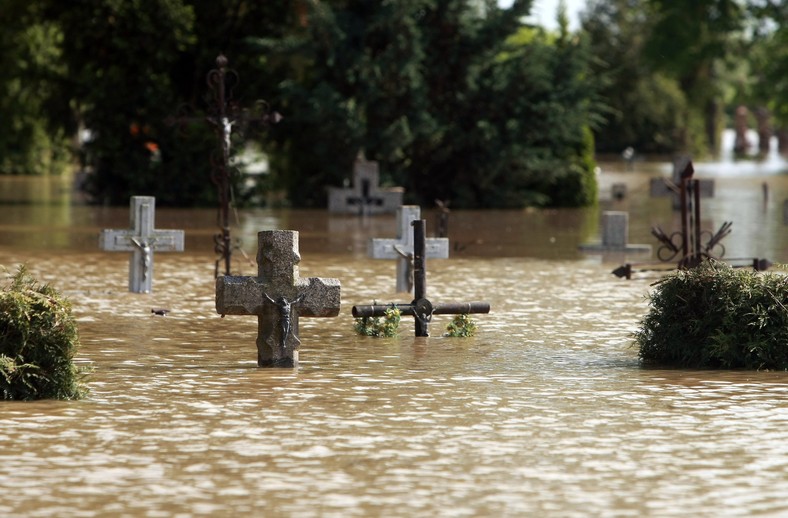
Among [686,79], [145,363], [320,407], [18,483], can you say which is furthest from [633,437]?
[686,79]

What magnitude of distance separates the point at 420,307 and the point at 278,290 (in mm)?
2498

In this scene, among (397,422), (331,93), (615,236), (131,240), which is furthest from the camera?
(331,93)

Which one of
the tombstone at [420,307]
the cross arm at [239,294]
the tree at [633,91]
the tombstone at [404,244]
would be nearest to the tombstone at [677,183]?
the tombstone at [404,244]

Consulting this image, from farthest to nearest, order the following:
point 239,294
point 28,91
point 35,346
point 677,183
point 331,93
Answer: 1. point 28,91
2. point 331,93
3. point 677,183
4. point 239,294
5. point 35,346

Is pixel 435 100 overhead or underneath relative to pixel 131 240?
overhead

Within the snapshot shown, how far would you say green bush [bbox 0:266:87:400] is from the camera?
10.5 metres

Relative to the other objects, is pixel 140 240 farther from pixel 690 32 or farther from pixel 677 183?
pixel 690 32

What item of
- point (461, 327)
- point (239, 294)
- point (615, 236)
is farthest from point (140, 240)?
point (615, 236)

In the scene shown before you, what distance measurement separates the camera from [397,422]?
32.9 feet

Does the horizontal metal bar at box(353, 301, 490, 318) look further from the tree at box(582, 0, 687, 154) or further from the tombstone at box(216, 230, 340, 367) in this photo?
the tree at box(582, 0, 687, 154)

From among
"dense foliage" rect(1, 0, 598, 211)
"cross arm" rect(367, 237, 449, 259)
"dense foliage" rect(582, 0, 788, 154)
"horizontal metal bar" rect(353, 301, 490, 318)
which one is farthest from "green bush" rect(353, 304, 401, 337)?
"dense foliage" rect(582, 0, 788, 154)

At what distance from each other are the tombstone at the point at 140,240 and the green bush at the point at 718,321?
659cm

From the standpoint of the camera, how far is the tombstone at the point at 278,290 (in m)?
11.9

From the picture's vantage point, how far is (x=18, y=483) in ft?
27.2
